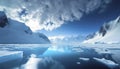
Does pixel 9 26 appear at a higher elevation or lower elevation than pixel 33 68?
higher

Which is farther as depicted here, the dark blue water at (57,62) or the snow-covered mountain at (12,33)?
the snow-covered mountain at (12,33)

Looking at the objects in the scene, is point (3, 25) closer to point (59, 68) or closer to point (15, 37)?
point (15, 37)

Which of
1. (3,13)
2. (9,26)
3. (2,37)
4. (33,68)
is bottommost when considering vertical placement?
(33,68)

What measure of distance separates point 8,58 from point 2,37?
11033cm

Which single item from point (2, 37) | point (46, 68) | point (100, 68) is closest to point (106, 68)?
point (100, 68)

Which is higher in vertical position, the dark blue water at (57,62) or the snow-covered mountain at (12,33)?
the snow-covered mountain at (12,33)

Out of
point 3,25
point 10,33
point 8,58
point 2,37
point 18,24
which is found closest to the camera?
point 8,58

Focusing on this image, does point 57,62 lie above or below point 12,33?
below

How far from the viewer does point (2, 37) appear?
125188mm

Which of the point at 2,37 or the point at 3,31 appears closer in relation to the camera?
the point at 2,37

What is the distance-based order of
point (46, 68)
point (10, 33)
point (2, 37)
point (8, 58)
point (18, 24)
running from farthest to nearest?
point (18, 24), point (10, 33), point (2, 37), point (8, 58), point (46, 68)

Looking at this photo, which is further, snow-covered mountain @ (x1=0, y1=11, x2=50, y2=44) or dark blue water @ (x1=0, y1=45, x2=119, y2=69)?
snow-covered mountain @ (x1=0, y1=11, x2=50, y2=44)

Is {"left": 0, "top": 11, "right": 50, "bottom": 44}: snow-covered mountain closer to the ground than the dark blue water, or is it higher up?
higher up

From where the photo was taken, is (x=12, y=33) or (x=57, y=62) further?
(x=12, y=33)
